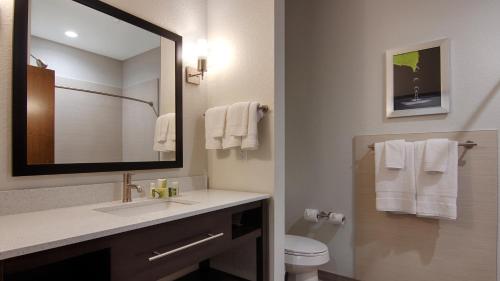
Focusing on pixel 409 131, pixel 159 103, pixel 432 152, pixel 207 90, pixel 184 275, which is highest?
pixel 207 90

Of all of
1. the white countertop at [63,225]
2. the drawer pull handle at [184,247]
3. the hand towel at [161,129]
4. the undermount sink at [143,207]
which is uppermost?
the hand towel at [161,129]

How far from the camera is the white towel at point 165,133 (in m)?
1.65

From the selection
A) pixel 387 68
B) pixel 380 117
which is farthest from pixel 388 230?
pixel 387 68

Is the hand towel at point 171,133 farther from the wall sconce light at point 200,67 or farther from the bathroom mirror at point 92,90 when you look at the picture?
the wall sconce light at point 200,67

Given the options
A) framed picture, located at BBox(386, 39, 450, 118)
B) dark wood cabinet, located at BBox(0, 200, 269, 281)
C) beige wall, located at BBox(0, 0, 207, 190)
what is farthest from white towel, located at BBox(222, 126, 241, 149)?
framed picture, located at BBox(386, 39, 450, 118)

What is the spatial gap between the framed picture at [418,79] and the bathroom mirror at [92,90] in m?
1.55

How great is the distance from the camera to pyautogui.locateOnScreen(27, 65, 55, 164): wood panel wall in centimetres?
116

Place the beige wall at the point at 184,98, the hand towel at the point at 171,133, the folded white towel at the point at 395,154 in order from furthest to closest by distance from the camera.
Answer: the folded white towel at the point at 395,154 → the hand towel at the point at 171,133 → the beige wall at the point at 184,98

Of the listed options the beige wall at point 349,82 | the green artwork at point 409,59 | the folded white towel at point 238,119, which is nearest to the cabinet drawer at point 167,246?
the folded white towel at point 238,119

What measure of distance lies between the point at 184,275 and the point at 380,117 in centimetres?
179

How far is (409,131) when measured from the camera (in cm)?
202

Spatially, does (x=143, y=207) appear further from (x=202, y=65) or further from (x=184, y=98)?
(x=202, y=65)

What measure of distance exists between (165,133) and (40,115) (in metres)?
0.63

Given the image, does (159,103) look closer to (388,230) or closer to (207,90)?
(207,90)
